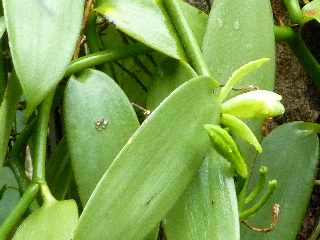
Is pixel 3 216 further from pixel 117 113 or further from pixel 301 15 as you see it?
pixel 301 15

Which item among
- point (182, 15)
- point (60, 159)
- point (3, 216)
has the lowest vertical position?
point (3, 216)

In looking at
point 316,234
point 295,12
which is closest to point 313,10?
point 295,12

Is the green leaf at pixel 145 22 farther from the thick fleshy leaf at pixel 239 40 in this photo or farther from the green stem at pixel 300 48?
the green stem at pixel 300 48

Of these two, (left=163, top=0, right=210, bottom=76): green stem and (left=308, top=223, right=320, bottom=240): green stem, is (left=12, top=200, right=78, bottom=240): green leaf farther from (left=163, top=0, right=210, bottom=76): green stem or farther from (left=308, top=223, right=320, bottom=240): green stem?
(left=308, top=223, right=320, bottom=240): green stem

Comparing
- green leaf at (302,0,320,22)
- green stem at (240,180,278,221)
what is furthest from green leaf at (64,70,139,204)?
green leaf at (302,0,320,22)

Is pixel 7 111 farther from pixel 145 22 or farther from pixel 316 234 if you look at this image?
pixel 316 234

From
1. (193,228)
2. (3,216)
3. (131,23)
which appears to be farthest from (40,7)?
(3,216)

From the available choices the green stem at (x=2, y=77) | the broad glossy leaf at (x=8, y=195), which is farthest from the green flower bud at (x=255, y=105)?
the broad glossy leaf at (x=8, y=195)
